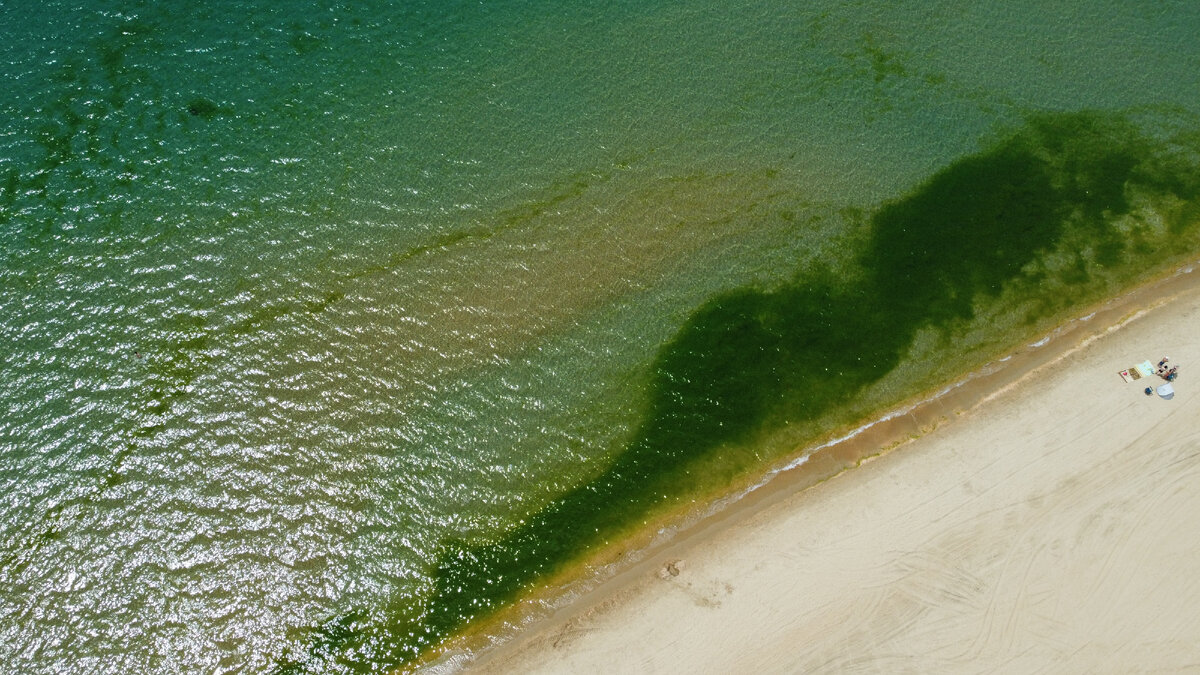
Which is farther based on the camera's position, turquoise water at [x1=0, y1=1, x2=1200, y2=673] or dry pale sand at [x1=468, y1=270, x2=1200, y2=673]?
turquoise water at [x1=0, y1=1, x2=1200, y2=673]

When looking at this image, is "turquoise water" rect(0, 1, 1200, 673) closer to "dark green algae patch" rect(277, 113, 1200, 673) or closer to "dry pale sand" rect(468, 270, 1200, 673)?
"dark green algae patch" rect(277, 113, 1200, 673)

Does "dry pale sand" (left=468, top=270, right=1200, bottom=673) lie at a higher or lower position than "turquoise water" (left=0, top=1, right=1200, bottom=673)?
lower

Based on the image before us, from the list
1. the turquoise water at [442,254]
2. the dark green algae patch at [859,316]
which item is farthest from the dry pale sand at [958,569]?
the turquoise water at [442,254]

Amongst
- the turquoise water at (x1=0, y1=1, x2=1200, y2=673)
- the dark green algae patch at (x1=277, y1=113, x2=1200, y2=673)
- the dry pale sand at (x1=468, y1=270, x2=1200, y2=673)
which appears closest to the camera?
the dry pale sand at (x1=468, y1=270, x2=1200, y2=673)

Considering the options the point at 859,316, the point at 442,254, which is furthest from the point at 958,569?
the point at 442,254

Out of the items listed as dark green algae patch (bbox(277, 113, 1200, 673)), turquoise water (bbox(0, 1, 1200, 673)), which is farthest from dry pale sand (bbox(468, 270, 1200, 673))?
turquoise water (bbox(0, 1, 1200, 673))

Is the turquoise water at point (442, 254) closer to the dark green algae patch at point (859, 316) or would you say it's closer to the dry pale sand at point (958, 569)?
the dark green algae patch at point (859, 316)

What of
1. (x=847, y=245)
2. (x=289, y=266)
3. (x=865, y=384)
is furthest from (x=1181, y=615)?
(x=289, y=266)
